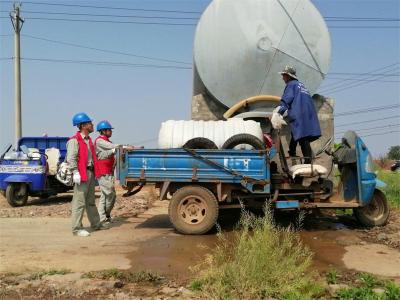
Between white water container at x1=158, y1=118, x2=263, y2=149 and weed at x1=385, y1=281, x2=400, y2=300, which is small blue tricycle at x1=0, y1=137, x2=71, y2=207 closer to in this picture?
white water container at x1=158, y1=118, x2=263, y2=149

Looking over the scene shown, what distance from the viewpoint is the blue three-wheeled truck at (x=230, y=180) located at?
6559 millimetres

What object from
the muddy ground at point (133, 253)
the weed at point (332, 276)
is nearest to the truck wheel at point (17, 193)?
the muddy ground at point (133, 253)

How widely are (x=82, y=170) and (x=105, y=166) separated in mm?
752

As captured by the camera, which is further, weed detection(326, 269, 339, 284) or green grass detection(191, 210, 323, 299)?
weed detection(326, 269, 339, 284)

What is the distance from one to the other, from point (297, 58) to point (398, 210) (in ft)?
12.1

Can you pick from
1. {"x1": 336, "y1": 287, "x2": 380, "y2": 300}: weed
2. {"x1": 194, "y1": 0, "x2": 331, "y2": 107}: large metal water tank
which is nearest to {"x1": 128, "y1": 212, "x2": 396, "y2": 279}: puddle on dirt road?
{"x1": 336, "y1": 287, "x2": 380, "y2": 300}: weed

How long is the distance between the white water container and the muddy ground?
4.51 ft

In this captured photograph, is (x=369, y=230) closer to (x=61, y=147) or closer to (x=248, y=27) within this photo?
(x=248, y=27)

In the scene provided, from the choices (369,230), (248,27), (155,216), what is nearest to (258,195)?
(369,230)

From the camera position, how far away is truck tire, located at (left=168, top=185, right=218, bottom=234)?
21.7 feet

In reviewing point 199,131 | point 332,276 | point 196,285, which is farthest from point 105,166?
point 332,276

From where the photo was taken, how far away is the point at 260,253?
4047mm

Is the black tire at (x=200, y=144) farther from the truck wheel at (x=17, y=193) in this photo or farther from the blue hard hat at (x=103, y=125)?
the truck wheel at (x=17, y=193)

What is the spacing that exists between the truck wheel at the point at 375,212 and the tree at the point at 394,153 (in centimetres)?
4811
